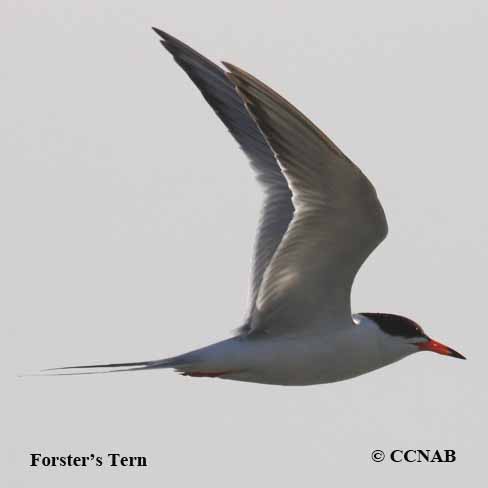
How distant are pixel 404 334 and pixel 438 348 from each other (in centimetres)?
36

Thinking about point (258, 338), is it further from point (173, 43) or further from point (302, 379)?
point (173, 43)

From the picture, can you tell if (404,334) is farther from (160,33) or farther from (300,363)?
(160,33)

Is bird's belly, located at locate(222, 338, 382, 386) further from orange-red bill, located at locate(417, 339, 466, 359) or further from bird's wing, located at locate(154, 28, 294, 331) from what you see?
orange-red bill, located at locate(417, 339, 466, 359)

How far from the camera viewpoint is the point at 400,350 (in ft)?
33.6

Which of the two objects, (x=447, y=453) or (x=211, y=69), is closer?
(x=211, y=69)

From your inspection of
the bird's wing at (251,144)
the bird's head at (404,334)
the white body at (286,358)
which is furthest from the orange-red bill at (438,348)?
the bird's wing at (251,144)

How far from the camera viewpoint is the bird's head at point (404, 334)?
1017 centimetres

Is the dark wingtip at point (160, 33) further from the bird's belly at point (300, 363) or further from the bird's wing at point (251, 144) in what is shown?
the bird's belly at point (300, 363)

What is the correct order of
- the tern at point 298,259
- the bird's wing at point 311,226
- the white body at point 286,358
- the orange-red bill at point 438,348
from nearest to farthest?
the bird's wing at point 311,226, the tern at point 298,259, the white body at point 286,358, the orange-red bill at point 438,348

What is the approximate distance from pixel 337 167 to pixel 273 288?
1233mm

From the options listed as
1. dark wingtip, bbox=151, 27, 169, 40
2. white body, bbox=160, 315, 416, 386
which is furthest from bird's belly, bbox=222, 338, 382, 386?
dark wingtip, bbox=151, 27, 169, 40

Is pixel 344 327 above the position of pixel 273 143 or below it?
below

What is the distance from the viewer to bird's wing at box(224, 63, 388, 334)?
852 cm

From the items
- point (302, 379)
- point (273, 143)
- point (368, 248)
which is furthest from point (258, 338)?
point (273, 143)
